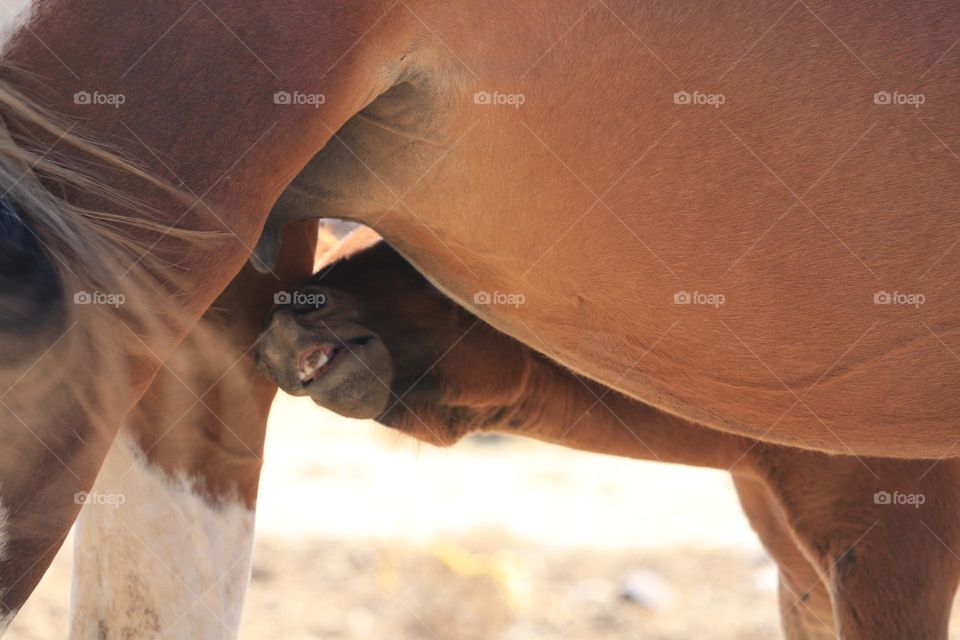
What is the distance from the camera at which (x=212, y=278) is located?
1.45 metres

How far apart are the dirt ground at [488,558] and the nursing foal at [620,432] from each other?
20 cm

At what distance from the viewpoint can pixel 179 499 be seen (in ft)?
6.95

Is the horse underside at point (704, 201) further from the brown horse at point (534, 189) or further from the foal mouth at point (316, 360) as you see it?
the foal mouth at point (316, 360)

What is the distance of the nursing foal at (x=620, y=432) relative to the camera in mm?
2352

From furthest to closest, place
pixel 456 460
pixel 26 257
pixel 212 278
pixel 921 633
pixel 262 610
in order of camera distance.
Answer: pixel 456 460 → pixel 262 610 → pixel 921 633 → pixel 212 278 → pixel 26 257

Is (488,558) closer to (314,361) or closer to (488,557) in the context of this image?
(488,557)

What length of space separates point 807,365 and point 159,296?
1.05 m

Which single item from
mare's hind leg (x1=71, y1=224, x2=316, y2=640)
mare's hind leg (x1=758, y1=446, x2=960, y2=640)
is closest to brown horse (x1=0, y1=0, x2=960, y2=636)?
mare's hind leg (x1=71, y1=224, x2=316, y2=640)

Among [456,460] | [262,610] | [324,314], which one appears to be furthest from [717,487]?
[324,314]

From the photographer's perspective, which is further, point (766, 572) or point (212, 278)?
point (766, 572)

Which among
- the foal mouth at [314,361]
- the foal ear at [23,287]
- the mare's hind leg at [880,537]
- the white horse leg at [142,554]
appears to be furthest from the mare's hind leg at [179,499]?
the mare's hind leg at [880,537]

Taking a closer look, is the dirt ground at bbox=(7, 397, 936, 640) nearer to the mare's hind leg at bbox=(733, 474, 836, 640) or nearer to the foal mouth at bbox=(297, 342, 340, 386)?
the foal mouth at bbox=(297, 342, 340, 386)

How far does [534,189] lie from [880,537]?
55.5 inches

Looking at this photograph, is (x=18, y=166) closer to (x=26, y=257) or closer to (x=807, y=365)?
(x=26, y=257)
